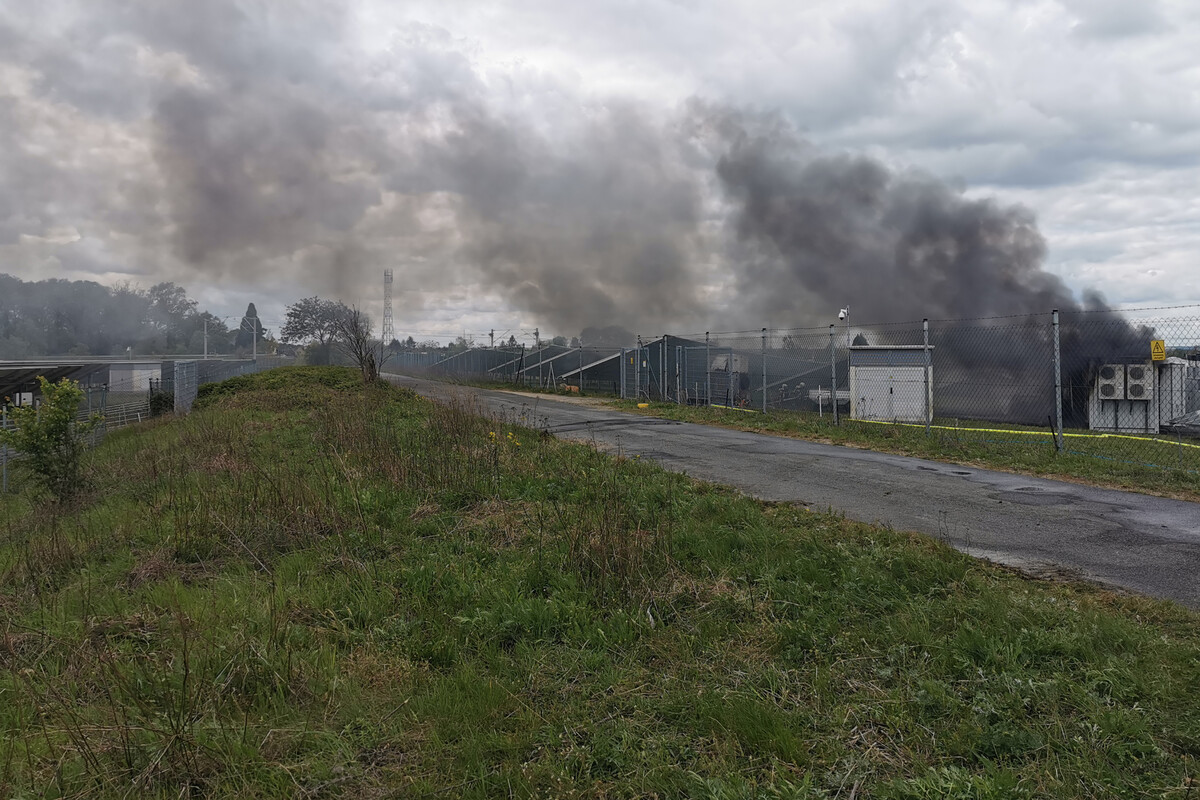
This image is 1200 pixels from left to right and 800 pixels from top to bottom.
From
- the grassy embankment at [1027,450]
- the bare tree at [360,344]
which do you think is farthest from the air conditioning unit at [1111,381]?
the bare tree at [360,344]

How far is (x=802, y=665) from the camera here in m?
3.12

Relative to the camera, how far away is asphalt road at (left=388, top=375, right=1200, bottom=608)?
4602 millimetres

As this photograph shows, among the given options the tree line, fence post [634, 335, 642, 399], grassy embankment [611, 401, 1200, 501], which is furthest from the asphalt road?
the tree line

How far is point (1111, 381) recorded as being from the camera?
15336 mm

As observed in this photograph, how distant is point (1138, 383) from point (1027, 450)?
8072mm

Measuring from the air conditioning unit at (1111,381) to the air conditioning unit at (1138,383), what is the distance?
0.13 meters

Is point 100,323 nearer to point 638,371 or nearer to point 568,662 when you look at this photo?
point 638,371

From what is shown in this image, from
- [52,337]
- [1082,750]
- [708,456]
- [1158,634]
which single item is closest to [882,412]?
[708,456]

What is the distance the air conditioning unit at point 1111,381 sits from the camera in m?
15.2

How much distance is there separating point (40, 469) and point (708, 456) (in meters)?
8.40

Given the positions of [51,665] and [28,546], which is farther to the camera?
[28,546]

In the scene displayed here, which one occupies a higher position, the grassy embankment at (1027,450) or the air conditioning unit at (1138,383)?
the air conditioning unit at (1138,383)

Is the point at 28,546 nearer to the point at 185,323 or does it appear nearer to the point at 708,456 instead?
the point at 708,456

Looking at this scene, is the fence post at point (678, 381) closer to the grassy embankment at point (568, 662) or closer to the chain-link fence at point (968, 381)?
the chain-link fence at point (968, 381)
